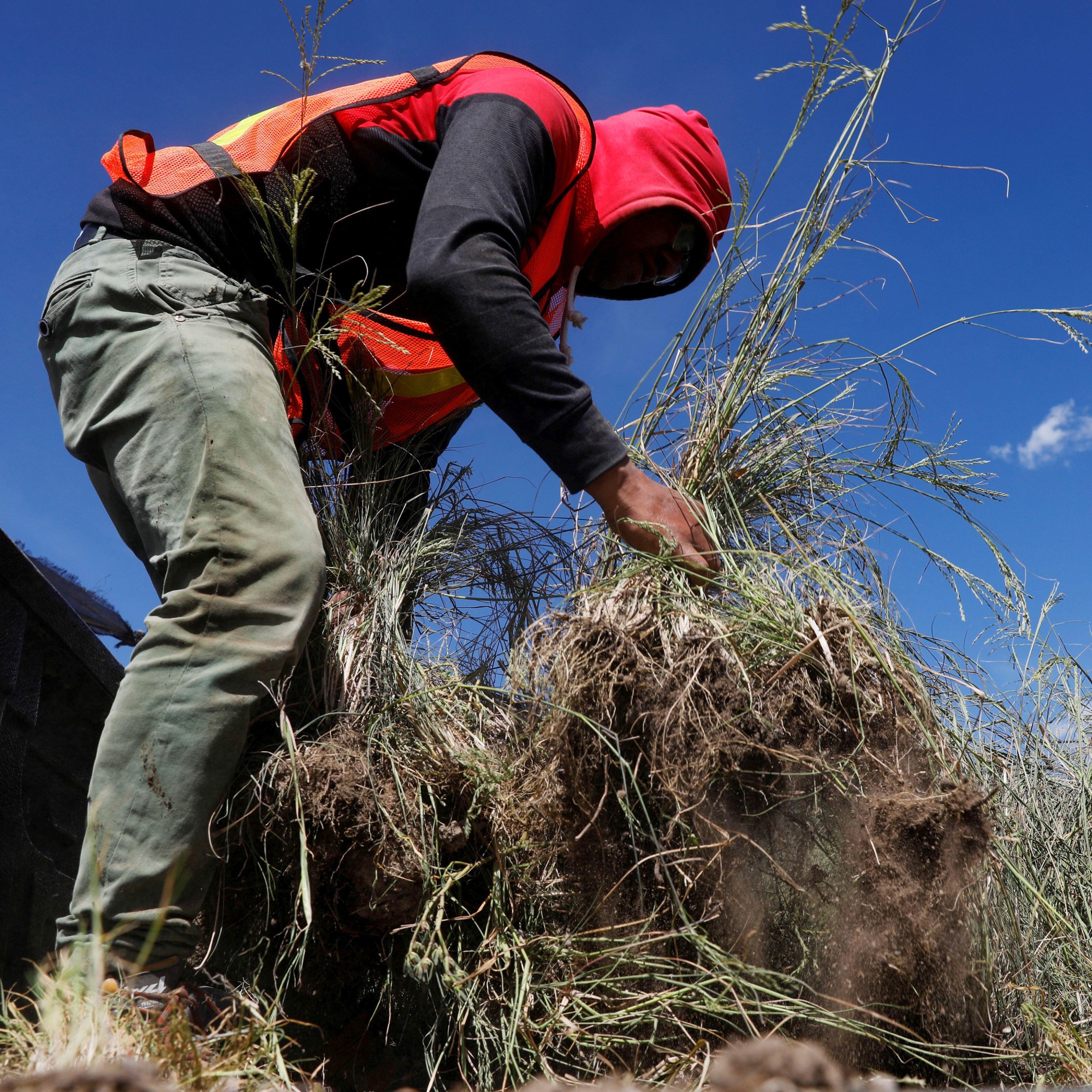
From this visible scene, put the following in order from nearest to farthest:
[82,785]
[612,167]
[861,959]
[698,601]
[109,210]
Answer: [861,959]
[698,601]
[109,210]
[612,167]
[82,785]

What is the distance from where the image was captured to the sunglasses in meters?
1.88

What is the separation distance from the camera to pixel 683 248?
192cm

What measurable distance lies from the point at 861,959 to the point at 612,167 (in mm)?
1489

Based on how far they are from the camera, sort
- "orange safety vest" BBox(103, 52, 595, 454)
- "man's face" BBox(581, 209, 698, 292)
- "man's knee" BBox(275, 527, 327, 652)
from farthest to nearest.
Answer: "man's face" BBox(581, 209, 698, 292) < "orange safety vest" BBox(103, 52, 595, 454) < "man's knee" BBox(275, 527, 327, 652)

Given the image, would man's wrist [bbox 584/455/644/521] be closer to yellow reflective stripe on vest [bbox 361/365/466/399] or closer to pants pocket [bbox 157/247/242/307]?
yellow reflective stripe on vest [bbox 361/365/466/399]

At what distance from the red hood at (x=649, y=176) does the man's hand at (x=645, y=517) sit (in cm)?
66

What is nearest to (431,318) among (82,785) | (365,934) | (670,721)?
(670,721)

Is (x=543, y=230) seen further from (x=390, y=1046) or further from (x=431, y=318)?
(x=390, y=1046)

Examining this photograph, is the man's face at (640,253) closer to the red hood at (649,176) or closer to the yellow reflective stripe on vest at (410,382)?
the red hood at (649,176)

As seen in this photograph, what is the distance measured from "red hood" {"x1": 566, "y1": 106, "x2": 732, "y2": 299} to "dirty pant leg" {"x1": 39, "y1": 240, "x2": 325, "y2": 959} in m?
0.70

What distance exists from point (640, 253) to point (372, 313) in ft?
2.27

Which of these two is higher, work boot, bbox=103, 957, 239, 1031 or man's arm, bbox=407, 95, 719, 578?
man's arm, bbox=407, 95, 719, 578

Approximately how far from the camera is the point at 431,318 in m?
1.37

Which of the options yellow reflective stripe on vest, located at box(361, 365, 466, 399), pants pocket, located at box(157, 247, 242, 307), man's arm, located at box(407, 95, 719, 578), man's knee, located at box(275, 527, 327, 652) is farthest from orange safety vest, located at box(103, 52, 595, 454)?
man's knee, located at box(275, 527, 327, 652)
